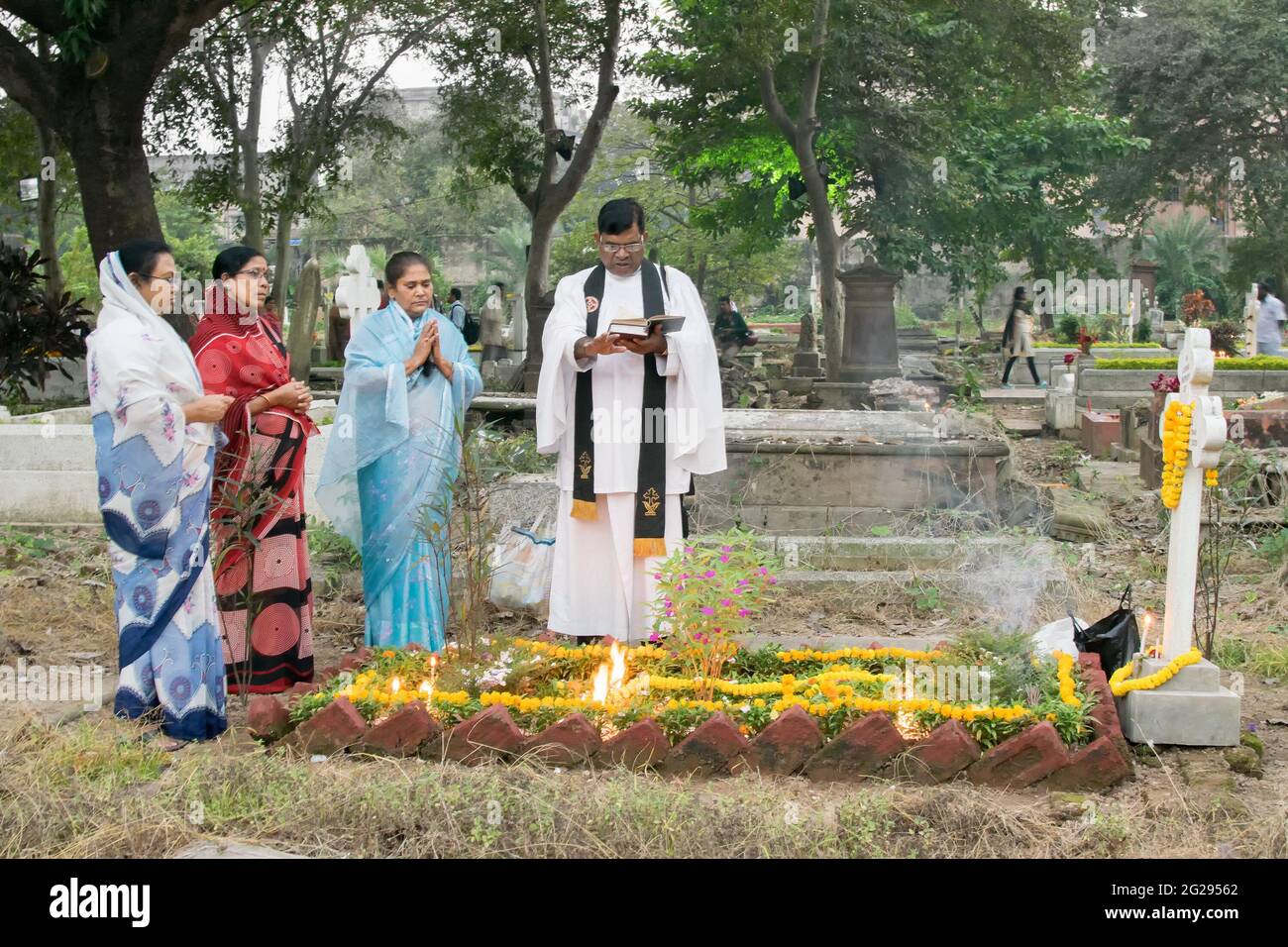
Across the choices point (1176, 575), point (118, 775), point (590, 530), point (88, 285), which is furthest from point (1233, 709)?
point (88, 285)

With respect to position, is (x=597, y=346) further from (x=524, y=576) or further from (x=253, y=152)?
(x=253, y=152)

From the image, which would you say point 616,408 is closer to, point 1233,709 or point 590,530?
point 590,530

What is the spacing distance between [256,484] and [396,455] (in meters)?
0.67

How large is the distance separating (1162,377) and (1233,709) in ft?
19.1

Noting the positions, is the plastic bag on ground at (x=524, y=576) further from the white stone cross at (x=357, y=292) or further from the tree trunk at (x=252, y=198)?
the white stone cross at (x=357, y=292)

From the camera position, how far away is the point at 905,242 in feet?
77.5

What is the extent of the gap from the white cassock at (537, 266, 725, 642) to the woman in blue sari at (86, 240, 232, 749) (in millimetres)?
1453

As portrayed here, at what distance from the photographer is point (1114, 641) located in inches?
197

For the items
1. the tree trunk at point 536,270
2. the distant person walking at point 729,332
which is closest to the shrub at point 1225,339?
the distant person walking at point 729,332

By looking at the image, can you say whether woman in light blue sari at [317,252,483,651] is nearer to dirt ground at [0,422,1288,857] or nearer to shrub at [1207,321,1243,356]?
dirt ground at [0,422,1288,857]

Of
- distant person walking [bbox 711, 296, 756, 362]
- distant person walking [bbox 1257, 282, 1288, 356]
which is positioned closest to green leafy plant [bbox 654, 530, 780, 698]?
distant person walking [bbox 1257, 282, 1288, 356]

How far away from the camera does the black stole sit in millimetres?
5645

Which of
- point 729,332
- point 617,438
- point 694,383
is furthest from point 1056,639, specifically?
point 729,332

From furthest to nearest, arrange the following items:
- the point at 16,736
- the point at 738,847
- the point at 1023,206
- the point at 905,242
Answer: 1. the point at 1023,206
2. the point at 905,242
3. the point at 16,736
4. the point at 738,847
